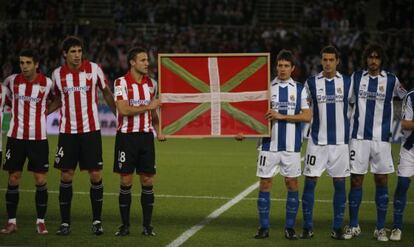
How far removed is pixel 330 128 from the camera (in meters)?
8.65

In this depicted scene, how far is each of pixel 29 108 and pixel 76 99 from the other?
564mm

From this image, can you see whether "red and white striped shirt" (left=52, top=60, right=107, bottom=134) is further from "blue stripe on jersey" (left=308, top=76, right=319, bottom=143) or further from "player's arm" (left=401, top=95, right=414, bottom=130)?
"player's arm" (left=401, top=95, right=414, bottom=130)

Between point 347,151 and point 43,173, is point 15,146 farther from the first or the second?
point 347,151

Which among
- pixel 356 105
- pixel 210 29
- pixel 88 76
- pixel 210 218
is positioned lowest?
pixel 210 218

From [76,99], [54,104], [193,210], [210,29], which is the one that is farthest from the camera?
[210,29]

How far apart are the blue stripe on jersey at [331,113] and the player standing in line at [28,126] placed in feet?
10.4

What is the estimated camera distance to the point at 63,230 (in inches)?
346

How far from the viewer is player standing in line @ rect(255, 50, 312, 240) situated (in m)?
8.62

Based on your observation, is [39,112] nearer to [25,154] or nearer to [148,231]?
[25,154]

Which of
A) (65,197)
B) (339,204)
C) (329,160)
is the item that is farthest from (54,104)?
(339,204)

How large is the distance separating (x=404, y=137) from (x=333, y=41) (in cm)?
1736

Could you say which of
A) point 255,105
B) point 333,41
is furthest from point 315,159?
point 333,41

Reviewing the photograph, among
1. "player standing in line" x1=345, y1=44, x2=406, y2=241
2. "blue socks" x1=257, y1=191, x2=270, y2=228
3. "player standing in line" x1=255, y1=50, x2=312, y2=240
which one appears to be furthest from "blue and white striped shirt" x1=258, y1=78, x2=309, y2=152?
"player standing in line" x1=345, y1=44, x2=406, y2=241

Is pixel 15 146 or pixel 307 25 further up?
pixel 307 25
